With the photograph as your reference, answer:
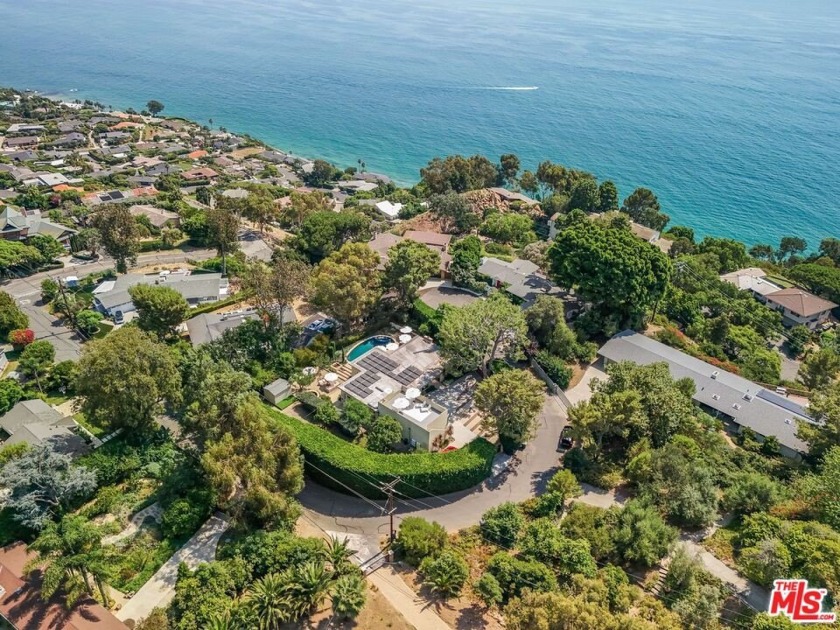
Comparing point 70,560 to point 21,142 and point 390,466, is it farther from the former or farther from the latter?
point 21,142

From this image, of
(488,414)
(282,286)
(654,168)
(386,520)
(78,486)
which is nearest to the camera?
(78,486)

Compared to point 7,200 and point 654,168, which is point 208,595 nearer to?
point 7,200

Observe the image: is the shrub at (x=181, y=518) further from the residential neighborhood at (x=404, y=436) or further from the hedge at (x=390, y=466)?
the hedge at (x=390, y=466)

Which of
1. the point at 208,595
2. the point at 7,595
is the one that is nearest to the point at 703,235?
the point at 208,595

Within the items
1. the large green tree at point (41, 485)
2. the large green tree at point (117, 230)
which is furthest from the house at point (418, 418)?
the large green tree at point (117, 230)

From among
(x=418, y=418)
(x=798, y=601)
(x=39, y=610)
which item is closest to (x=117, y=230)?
(x=39, y=610)

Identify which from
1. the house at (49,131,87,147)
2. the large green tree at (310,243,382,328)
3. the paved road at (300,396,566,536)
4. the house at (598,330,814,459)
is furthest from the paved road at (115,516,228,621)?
the house at (49,131,87,147)
